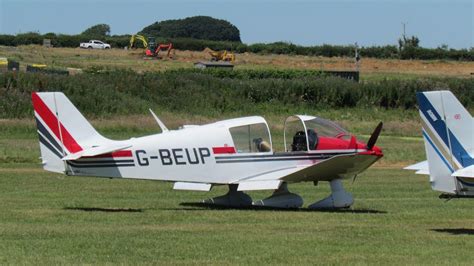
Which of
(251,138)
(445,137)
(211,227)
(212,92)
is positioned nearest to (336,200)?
(251,138)

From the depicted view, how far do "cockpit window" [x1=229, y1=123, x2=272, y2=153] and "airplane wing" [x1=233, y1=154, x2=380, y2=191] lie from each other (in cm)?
54

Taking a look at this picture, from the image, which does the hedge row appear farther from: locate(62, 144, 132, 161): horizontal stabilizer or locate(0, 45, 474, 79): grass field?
locate(62, 144, 132, 161): horizontal stabilizer

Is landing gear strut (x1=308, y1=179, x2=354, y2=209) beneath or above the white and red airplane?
beneath

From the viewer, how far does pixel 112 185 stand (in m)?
25.6

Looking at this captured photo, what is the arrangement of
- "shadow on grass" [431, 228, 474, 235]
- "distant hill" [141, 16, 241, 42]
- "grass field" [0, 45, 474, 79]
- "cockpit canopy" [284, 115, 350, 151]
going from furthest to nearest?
"distant hill" [141, 16, 241, 42]
"grass field" [0, 45, 474, 79]
"cockpit canopy" [284, 115, 350, 151]
"shadow on grass" [431, 228, 474, 235]

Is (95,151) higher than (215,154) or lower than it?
higher

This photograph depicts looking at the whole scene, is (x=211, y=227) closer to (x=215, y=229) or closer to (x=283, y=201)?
(x=215, y=229)

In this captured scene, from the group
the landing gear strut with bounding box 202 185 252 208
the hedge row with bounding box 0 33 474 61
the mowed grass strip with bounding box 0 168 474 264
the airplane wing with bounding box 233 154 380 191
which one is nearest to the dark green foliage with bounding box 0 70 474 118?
the mowed grass strip with bounding box 0 168 474 264

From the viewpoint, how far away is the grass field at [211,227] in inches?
541

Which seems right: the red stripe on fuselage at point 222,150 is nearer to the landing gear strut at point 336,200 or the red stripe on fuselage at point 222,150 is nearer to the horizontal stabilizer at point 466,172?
the landing gear strut at point 336,200

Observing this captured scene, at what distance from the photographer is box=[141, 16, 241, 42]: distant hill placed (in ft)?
559

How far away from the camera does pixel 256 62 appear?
89.5 meters

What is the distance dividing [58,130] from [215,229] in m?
4.17

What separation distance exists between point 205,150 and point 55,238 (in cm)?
499
